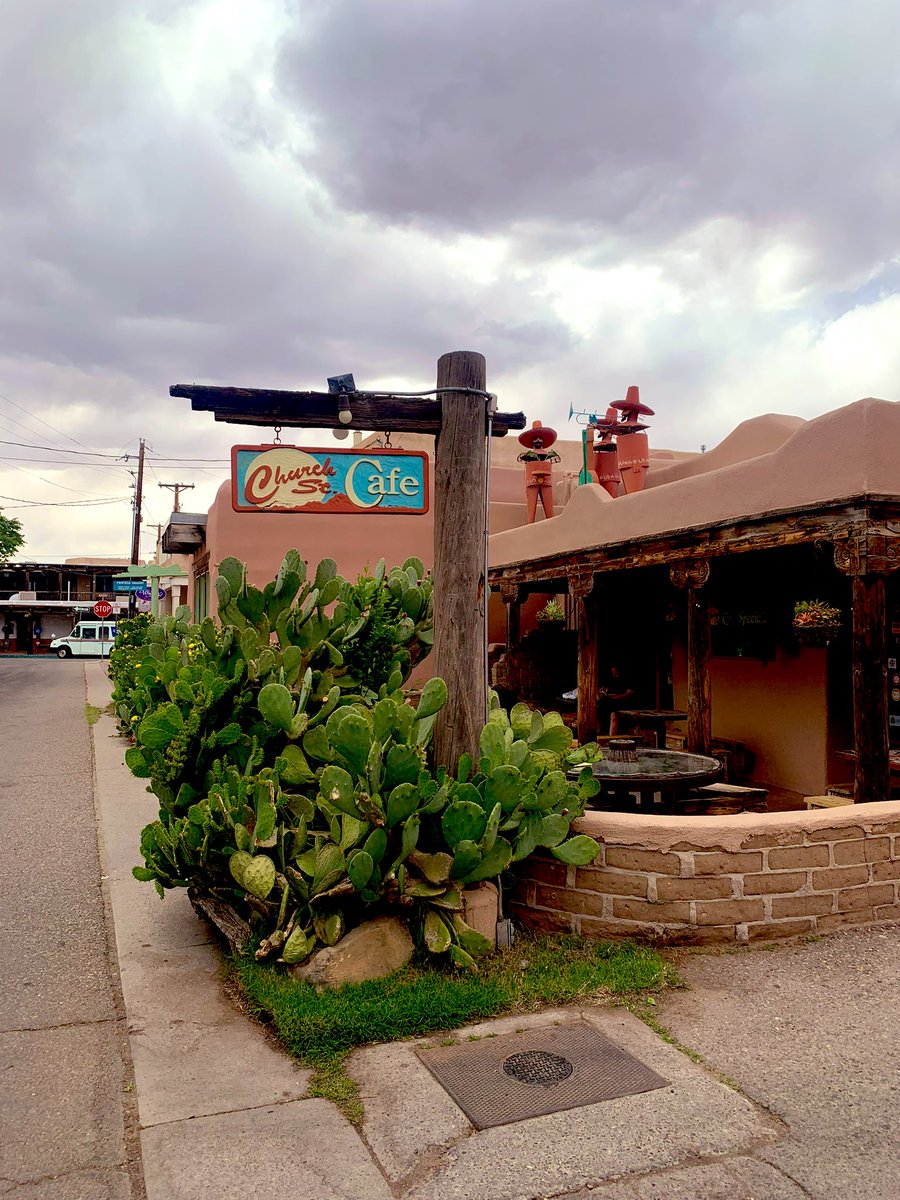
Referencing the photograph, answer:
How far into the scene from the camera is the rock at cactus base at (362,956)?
13.9 ft

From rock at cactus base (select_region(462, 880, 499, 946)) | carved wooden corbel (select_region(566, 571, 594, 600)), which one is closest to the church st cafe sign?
rock at cactus base (select_region(462, 880, 499, 946))

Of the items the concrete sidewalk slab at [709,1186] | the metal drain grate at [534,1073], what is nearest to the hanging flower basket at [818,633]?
the metal drain grate at [534,1073]

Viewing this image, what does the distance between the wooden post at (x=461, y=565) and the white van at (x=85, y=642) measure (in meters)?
45.6

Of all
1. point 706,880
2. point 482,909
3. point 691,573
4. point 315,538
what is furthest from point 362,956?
point 315,538

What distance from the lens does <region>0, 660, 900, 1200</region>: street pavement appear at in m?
2.91

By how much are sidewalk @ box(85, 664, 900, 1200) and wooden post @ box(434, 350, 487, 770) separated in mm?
1572

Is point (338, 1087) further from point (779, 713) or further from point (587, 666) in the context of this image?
point (779, 713)

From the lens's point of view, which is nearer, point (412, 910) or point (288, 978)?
point (288, 978)

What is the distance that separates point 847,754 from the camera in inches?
349

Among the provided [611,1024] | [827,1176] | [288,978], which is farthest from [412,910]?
[827,1176]

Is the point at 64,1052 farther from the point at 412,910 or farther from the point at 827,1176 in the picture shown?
the point at 827,1176

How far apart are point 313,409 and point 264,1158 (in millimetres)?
3597

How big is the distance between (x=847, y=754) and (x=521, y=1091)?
21.3ft

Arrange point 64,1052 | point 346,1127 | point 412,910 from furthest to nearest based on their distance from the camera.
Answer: point 412,910 → point 64,1052 → point 346,1127
